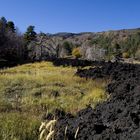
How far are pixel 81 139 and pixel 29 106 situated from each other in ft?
19.9

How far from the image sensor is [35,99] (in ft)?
50.6

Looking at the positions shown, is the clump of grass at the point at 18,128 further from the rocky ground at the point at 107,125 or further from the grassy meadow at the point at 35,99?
the rocky ground at the point at 107,125

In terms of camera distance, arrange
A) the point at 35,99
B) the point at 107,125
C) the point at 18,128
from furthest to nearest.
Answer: the point at 35,99 < the point at 107,125 < the point at 18,128

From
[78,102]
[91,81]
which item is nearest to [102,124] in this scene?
[78,102]

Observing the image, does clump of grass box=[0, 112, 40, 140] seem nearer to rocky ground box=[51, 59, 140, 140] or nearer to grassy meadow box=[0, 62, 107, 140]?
grassy meadow box=[0, 62, 107, 140]

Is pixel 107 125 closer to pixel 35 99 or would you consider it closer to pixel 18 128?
pixel 18 128

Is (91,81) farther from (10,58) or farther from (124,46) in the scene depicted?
(124,46)

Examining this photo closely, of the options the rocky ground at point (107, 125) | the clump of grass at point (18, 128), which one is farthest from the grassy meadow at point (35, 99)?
the rocky ground at point (107, 125)

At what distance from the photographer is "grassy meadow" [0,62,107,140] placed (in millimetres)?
8316

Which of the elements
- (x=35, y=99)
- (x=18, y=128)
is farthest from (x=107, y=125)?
(x=35, y=99)

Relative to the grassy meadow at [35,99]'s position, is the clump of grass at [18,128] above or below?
above

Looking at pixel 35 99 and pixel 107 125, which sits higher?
pixel 107 125

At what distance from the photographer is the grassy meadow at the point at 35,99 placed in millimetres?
8316

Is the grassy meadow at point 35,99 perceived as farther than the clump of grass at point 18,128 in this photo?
Yes
